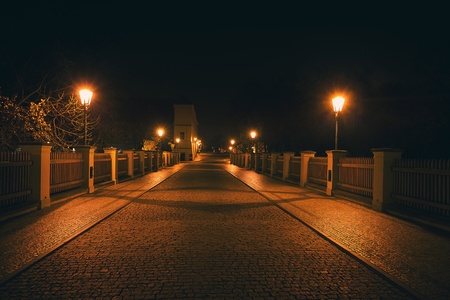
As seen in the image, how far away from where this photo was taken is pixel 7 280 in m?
4.19

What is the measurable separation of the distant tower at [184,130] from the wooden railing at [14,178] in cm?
6004

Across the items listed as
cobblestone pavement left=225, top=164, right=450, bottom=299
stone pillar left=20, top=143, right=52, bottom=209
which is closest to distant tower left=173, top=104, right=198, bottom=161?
stone pillar left=20, top=143, right=52, bottom=209

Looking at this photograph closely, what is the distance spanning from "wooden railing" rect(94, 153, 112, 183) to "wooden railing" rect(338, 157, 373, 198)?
399 inches

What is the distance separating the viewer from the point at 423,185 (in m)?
8.16

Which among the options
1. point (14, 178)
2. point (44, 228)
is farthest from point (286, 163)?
point (44, 228)

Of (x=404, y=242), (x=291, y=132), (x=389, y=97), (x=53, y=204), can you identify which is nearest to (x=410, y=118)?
(x=389, y=97)

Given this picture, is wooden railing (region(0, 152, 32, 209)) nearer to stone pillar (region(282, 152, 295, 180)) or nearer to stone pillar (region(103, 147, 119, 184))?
stone pillar (region(103, 147, 119, 184))

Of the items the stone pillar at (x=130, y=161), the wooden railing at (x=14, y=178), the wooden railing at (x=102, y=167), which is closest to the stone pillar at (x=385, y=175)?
the wooden railing at (x=14, y=178)

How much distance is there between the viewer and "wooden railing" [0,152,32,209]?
820cm

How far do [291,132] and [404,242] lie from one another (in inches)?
1195

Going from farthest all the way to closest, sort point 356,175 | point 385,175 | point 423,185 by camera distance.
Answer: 1. point 356,175
2. point 385,175
3. point 423,185

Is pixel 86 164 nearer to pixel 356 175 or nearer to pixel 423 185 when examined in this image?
pixel 356 175

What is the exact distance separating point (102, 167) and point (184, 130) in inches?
2251

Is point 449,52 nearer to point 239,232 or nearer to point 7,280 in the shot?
point 239,232
